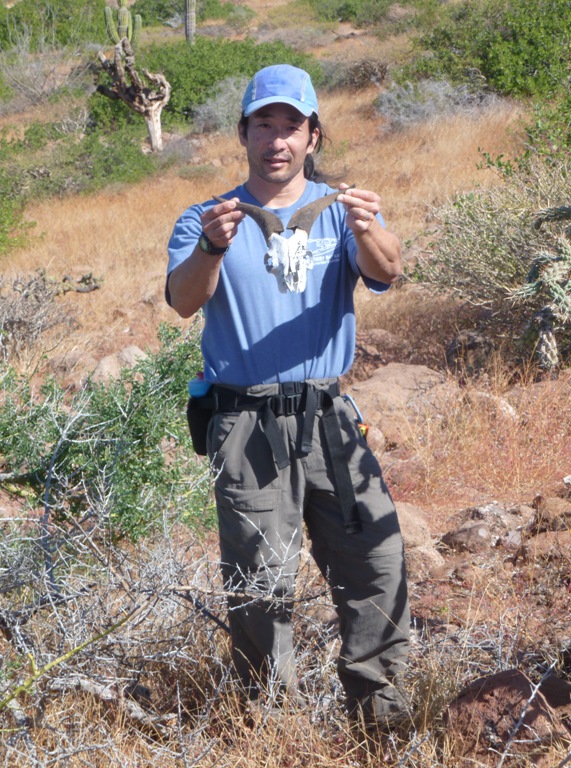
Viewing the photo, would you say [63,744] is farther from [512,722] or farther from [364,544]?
[512,722]

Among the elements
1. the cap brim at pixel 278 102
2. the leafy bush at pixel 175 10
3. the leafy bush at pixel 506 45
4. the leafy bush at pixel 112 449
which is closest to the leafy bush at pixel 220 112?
the leafy bush at pixel 506 45

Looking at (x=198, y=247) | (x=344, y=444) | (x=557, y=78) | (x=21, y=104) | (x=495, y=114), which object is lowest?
(x=21, y=104)

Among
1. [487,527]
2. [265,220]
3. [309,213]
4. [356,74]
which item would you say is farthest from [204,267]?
[356,74]

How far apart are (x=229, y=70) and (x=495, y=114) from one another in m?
10.1

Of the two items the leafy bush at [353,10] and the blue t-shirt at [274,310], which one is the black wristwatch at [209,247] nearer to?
the blue t-shirt at [274,310]

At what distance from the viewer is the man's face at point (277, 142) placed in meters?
2.70

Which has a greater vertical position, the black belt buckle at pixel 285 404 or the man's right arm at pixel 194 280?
the man's right arm at pixel 194 280

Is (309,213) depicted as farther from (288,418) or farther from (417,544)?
(417,544)

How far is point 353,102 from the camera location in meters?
19.7

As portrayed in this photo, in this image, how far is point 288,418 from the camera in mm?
2666

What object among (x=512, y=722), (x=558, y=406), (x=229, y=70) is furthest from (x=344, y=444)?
(x=229, y=70)

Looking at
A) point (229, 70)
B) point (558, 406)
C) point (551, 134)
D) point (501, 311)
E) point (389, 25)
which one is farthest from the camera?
point (389, 25)

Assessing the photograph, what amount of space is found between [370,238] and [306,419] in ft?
1.80

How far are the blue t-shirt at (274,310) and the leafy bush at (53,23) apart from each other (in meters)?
28.4
